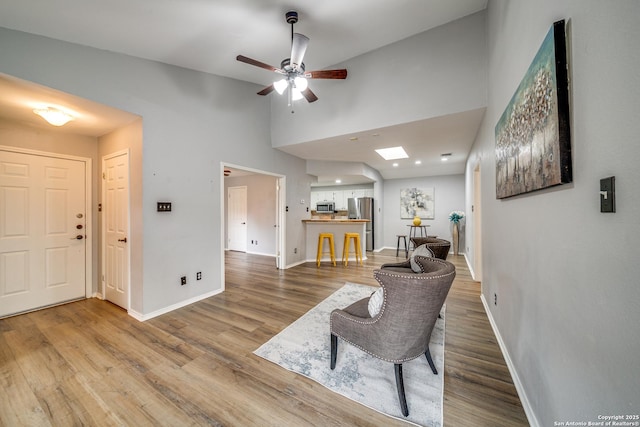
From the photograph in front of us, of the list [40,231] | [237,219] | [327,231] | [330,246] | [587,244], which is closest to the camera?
[587,244]

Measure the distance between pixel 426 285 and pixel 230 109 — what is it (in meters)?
3.70

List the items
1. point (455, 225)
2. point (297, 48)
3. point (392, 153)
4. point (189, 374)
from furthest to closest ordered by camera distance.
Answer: point (455, 225) → point (392, 153) → point (297, 48) → point (189, 374)

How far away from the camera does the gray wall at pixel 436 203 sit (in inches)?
276

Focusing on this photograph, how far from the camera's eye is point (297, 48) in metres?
2.34

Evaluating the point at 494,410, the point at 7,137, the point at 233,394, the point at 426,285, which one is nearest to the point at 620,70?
the point at 426,285

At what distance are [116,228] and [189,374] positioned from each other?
2.38 metres

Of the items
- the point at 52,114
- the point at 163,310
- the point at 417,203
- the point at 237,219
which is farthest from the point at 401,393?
the point at 417,203

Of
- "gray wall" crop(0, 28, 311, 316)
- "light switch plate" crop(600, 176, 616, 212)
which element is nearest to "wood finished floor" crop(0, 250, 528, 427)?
"gray wall" crop(0, 28, 311, 316)

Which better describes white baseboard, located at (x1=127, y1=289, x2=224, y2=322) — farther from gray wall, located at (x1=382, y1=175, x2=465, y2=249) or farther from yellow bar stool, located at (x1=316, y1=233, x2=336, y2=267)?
gray wall, located at (x1=382, y1=175, x2=465, y2=249)

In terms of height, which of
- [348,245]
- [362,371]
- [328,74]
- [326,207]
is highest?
[328,74]

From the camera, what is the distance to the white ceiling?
6.48ft

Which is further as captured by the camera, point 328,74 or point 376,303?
point 328,74

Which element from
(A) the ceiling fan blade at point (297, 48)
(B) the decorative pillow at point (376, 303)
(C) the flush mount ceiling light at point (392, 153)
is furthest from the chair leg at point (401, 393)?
(C) the flush mount ceiling light at point (392, 153)

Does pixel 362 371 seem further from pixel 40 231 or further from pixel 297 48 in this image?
pixel 40 231
